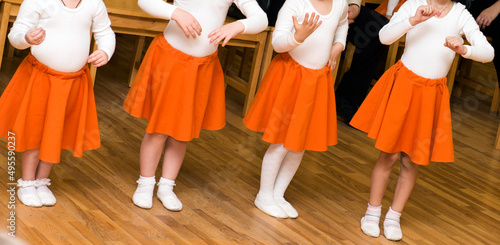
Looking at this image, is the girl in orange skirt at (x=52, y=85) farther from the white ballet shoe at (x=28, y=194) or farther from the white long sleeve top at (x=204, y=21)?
the white long sleeve top at (x=204, y=21)

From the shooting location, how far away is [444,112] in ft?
6.51

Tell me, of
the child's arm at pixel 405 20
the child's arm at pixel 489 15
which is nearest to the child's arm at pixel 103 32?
the child's arm at pixel 405 20

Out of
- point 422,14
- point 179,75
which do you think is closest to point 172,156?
point 179,75

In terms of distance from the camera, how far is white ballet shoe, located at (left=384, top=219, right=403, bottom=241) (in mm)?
2053

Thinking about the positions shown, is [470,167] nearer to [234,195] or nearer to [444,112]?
[444,112]

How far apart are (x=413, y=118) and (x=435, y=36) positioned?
0.27 m

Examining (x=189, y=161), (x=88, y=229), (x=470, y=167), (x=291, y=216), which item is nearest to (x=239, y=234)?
(x=291, y=216)

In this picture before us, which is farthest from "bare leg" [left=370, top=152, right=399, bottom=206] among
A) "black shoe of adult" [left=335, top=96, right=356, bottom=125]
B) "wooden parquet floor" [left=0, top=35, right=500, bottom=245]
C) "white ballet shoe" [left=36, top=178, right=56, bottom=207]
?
"black shoe of adult" [left=335, top=96, right=356, bottom=125]

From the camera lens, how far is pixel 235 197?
2191 mm

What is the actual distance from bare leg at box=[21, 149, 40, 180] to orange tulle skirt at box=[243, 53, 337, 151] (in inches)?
26.3

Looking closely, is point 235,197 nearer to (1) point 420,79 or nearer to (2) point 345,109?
(1) point 420,79

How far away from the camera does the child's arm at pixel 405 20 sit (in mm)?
1827

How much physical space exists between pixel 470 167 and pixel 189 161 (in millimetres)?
1436

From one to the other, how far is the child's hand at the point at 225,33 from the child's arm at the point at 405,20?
0.47m
